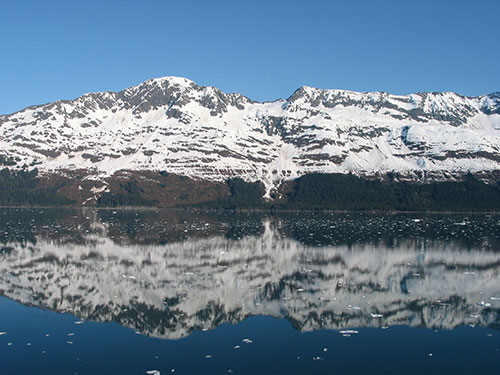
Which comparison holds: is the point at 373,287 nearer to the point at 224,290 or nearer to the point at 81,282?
the point at 224,290

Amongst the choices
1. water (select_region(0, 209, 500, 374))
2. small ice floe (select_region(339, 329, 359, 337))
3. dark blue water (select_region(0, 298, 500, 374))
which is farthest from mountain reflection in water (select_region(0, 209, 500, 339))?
dark blue water (select_region(0, 298, 500, 374))

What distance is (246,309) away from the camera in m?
39.4

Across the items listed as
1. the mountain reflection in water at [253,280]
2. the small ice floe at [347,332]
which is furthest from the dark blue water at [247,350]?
the mountain reflection in water at [253,280]

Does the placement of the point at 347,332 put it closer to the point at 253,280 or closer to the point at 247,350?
the point at 247,350

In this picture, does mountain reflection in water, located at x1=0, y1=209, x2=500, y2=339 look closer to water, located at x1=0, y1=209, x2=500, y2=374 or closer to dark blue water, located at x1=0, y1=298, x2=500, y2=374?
water, located at x1=0, y1=209, x2=500, y2=374

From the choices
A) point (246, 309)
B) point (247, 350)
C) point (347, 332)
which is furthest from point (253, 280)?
point (247, 350)

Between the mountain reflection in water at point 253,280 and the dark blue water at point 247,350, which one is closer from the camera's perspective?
the dark blue water at point 247,350

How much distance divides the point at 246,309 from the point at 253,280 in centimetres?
1018

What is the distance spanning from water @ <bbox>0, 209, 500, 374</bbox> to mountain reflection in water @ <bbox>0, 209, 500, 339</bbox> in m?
0.20

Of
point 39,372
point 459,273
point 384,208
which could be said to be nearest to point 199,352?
point 39,372

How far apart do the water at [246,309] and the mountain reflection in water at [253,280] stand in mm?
197

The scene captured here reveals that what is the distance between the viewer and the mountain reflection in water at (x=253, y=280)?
1478 inches

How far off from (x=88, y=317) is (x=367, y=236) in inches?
2404

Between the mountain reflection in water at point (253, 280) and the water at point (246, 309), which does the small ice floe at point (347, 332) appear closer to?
the water at point (246, 309)
